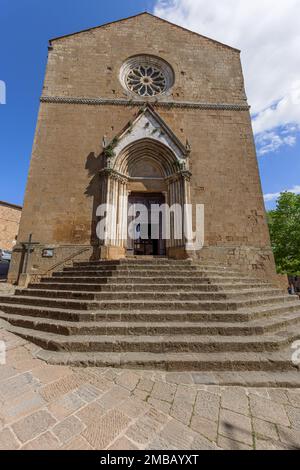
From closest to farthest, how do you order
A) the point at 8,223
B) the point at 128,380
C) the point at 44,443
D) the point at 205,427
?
the point at 44,443
the point at 205,427
the point at 128,380
the point at 8,223

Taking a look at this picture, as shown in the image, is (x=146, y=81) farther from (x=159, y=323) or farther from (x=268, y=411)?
(x=268, y=411)

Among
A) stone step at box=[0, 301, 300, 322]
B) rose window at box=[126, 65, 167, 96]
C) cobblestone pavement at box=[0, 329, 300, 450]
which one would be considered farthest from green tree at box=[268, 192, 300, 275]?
cobblestone pavement at box=[0, 329, 300, 450]

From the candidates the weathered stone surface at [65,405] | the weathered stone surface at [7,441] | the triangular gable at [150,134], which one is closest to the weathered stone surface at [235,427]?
the weathered stone surface at [65,405]

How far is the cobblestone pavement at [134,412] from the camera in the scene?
5.62ft

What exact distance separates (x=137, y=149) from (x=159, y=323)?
7.80 meters

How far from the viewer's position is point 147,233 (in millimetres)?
9516

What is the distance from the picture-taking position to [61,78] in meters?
9.95

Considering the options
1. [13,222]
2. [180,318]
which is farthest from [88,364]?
[13,222]

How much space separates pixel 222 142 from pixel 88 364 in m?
9.96

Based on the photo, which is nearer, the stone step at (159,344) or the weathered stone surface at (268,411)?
the weathered stone surface at (268,411)

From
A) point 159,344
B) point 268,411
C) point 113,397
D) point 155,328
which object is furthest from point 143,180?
point 268,411

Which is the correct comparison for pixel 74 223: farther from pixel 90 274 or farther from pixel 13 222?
pixel 13 222

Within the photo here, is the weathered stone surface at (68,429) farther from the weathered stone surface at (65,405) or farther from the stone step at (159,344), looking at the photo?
the stone step at (159,344)

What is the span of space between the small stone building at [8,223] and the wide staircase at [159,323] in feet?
59.0
